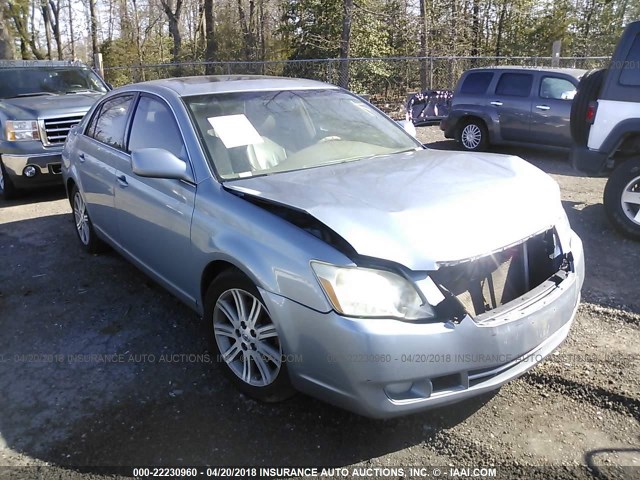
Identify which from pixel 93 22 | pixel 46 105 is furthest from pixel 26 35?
pixel 46 105

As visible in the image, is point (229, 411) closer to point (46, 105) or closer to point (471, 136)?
point (46, 105)

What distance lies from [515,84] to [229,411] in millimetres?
9246

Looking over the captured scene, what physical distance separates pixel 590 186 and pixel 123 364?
6.80 m

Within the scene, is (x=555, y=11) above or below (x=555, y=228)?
above

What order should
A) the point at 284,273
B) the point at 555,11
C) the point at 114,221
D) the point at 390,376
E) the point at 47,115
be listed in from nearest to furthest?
the point at 390,376
the point at 284,273
the point at 114,221
the point at 47,115
the point at 555,11

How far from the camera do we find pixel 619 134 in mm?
5645

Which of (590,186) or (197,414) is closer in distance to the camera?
(197,414)

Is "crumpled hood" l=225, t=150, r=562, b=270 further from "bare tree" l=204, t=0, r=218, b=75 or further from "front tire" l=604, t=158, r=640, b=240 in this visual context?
"bare tree" l=204, t=0, r=218, b=75

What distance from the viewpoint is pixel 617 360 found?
343 cm

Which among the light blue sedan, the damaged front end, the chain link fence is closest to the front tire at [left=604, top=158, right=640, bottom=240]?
the light blue sedan

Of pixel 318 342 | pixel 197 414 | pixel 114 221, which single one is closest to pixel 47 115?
pixel 114 221

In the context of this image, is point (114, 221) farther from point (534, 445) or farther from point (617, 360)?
point (617, 360)

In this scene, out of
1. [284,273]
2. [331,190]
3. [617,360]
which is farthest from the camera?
[617,360]

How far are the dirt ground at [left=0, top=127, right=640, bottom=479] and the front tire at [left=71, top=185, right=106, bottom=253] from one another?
3.33ft
